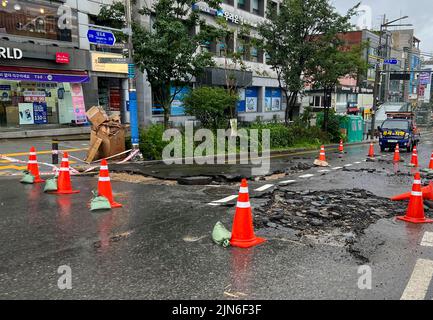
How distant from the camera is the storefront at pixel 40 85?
64.3 feet

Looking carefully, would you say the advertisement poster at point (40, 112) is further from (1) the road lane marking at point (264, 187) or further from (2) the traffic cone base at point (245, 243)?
(2) the traffic cone base at point (245, 243)

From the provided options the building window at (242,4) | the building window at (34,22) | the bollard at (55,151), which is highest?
the building window at (242,4)

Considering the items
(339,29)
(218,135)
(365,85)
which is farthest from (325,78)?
(365,85)

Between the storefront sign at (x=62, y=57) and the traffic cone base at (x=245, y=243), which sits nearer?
the traffic cone base at (x=245, y=243)

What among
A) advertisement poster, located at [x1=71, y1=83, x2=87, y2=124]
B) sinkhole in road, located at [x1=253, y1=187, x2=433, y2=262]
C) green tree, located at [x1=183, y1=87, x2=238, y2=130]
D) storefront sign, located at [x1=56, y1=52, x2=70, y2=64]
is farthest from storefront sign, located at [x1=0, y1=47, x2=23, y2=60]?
sinkhole in road, located at [x1=253, y1=187, x2=433, y2=262]

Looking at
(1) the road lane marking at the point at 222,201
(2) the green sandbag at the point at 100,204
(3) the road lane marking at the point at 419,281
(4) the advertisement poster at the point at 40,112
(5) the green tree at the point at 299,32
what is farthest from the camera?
(5) the green tree at the point at 299,32

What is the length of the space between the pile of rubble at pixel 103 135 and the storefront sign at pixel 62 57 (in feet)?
28.9

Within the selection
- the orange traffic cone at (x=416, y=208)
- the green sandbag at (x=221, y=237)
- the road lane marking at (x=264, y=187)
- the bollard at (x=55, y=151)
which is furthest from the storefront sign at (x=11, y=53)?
the orange traffic cone at (x=416, y=208)

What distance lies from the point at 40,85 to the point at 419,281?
828 inches

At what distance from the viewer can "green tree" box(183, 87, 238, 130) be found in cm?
1895

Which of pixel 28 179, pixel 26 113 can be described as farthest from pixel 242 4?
pixel 28 179

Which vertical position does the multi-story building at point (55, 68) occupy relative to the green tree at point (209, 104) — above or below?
above
